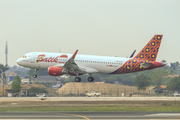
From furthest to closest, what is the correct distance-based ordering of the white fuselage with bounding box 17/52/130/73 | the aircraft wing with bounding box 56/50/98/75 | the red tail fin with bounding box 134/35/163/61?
1. the red tail fin with bounding box 134/35/163/61
2. the white fuselage with bounding box 17/52/130/73
3. the aircraft wing with bounding box 56/50/98/75

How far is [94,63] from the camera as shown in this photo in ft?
220

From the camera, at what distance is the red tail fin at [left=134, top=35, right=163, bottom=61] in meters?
67.4

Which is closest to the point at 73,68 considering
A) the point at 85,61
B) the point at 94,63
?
the point at 85,61

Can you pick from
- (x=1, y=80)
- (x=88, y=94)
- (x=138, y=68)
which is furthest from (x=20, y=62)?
(x=1, y=80)

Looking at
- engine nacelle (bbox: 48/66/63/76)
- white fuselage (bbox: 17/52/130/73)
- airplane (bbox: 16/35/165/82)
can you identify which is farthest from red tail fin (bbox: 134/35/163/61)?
engine nacelle (bbox: 48/66/63/76)

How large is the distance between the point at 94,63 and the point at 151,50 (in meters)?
10.6

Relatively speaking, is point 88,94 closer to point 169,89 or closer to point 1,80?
point 169,89

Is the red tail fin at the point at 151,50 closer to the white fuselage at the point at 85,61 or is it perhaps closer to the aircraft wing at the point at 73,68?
the white fuselage at the point at 85,61

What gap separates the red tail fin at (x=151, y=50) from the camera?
67438 mm

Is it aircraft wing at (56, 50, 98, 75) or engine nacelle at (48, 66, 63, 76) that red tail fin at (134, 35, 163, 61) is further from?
engine nacelle at (48, 66, 63, 76)

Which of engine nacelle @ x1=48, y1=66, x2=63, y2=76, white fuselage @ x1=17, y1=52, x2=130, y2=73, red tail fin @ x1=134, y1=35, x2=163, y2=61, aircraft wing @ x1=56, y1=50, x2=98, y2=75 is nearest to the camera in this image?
aircraft wing @ x1=56, y1=50, x2=98, y2=75

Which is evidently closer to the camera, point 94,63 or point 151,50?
point 94,63

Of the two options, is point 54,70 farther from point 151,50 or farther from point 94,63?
point 151,50

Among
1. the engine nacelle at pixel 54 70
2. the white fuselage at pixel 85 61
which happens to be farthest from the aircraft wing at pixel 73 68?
the engine nacelle at pixel 54 70
